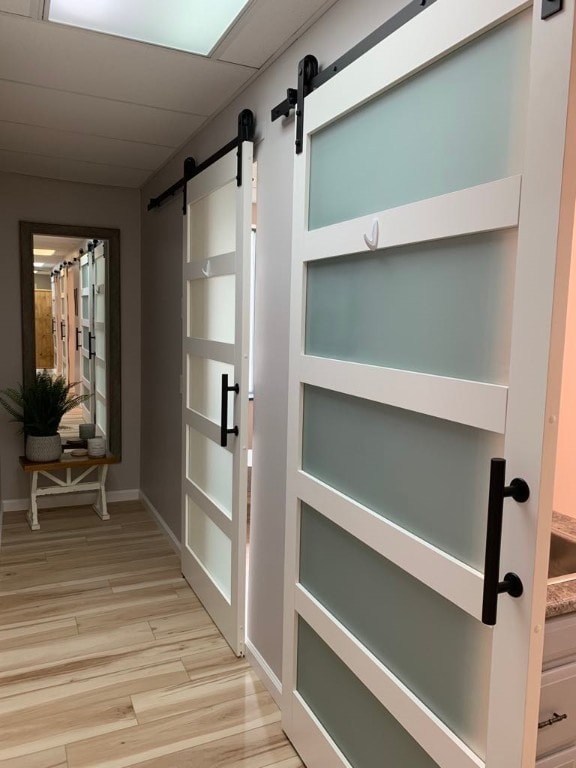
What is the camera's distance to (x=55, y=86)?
7.94ft

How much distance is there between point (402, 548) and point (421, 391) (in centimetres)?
38

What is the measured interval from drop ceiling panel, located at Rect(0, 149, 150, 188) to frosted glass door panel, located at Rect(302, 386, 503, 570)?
2.70 metres

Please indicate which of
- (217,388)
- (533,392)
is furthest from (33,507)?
(533,392)

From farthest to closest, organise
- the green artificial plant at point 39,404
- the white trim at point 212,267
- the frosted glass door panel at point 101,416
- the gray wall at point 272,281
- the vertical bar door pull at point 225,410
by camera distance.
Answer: the frosted glass door panel at point 101,416 < the green artificial plant at point 39,404 < the white trim at point 212,267 < the vertical bar door pull at point 225,410 < the gray wall at point 272,281

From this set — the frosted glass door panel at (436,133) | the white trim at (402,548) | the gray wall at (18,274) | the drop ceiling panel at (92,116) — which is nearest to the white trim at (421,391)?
the white trim at (402,548)

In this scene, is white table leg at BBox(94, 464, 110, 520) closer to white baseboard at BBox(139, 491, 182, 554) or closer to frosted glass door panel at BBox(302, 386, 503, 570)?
white baseboard at BBox(139, 491, 182, 554)

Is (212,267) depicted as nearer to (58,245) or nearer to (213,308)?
(213,308)

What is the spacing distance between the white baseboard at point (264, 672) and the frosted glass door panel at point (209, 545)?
0.24 m

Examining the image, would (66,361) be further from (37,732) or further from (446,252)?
(446,252)

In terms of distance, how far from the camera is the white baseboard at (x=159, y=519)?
3.59 m

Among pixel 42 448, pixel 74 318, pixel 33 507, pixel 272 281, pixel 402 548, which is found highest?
pixel 272 281

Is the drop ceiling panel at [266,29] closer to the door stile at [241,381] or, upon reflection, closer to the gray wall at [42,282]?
the door stile at [241,381]

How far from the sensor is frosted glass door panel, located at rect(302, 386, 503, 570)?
1164 mm

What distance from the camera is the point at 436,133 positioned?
48.9 inches
